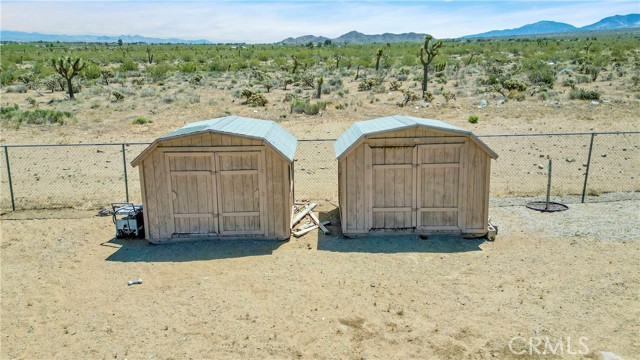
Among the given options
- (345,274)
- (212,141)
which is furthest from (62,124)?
(345,274)

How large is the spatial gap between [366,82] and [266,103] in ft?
28.1

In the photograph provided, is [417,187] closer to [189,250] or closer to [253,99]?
[189,250]

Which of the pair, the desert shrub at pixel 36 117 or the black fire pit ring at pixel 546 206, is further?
the desert shrub at pixel 36 117

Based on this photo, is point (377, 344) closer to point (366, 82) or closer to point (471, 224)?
point (471, 224)

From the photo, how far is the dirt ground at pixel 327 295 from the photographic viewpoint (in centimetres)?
755

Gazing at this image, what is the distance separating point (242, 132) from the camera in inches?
437

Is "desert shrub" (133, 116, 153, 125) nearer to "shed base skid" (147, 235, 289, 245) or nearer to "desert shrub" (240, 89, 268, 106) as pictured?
"desert shrub" (240, 89, 268, 106)

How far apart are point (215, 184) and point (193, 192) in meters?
0.52

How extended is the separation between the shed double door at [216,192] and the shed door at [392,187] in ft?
8.16

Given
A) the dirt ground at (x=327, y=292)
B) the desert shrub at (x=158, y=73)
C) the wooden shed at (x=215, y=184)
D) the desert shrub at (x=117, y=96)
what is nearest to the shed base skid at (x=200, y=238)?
the wooden shed at (x=215, y=184)

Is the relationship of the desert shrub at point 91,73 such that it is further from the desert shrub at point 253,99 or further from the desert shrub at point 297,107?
the desert shrub at point 297,107

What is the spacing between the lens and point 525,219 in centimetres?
1269

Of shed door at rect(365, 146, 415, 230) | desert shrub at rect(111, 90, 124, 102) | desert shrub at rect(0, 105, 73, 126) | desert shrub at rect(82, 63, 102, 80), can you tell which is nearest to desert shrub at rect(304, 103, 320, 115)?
desert shrub at rect(0, 105, 73, 126)
